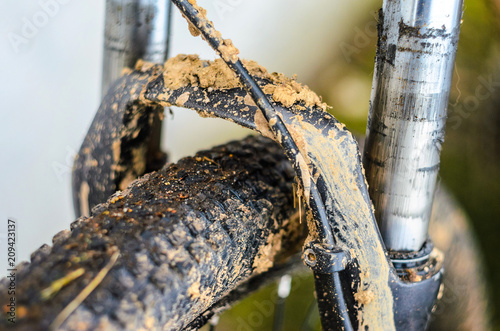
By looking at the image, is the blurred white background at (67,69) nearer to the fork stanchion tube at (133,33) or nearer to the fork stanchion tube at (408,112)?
the fork stanchion tube at (133,33)

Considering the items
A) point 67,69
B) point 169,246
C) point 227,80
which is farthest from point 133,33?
point 67,69

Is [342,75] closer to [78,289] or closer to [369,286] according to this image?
[369,286]

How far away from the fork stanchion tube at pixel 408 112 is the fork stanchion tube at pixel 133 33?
17.7 inches

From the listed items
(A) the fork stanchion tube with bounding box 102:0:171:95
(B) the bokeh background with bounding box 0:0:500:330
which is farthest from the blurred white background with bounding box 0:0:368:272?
(A) the fork stanchion tube with bounding box 102:0:171:95

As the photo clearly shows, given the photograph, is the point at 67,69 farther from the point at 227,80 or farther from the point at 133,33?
the point at 227,80

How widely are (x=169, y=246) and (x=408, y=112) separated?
34 cm

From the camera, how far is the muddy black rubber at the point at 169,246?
40 cm

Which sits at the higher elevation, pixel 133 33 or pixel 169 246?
pixel 133 33

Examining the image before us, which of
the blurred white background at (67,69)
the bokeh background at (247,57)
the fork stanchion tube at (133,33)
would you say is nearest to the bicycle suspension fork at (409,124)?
the fork stanchion tube at (133,33)

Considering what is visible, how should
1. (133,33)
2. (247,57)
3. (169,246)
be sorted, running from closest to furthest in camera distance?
(169,246)
(133,33)
(247,57)

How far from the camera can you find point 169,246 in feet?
1.53

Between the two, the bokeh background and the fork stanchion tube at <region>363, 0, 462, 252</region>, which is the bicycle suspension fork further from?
the bokeh background

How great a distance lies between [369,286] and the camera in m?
0.56

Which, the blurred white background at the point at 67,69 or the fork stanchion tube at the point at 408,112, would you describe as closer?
the fork stanchion tube at the point at 408,112
